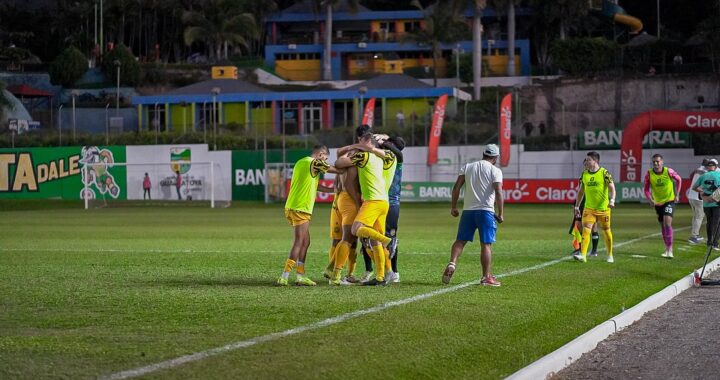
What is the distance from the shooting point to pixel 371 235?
14.6 meters

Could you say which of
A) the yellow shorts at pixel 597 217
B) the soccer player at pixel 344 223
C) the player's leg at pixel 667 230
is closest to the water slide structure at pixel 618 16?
the player's leg at pixel 667 230

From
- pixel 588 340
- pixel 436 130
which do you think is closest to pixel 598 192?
pixel 588 340

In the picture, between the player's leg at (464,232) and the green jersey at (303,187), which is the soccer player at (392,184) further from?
the green jersey at (303,187)

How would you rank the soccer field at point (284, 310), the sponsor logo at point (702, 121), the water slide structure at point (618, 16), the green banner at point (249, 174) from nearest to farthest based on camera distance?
the soccer field at point (284, 310) < the sponsor logo at point (702, 121) < the green banner at point (249, 174) < the water slide structure at point (618, 16)

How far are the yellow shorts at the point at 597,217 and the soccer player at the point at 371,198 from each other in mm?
6916

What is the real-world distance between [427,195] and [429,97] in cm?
2157

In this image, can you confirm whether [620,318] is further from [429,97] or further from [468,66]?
[468,66]

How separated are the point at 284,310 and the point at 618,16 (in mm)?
90841

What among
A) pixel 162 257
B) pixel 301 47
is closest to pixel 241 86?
pixel 301 47

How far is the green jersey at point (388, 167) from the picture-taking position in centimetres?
1504

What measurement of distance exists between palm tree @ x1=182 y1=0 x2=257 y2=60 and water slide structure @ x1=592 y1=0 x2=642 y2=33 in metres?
31.6

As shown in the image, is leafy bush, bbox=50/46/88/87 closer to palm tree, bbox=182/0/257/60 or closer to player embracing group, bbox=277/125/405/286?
palm tree, bbox=182/0/257/60

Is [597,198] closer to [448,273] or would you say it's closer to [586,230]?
[586,230]

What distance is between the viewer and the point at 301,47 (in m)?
102
